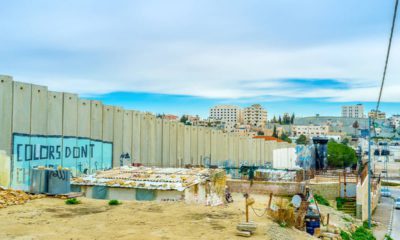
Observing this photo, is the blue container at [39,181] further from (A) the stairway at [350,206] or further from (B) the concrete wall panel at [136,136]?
(A) the stairway at [350,206]

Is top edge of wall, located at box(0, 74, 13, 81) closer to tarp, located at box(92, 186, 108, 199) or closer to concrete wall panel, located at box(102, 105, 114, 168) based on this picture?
tarp, located at box(92, 186, 108, 199)

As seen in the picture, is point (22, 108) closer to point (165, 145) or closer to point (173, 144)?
point (165, 145)

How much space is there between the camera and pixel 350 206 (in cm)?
3641

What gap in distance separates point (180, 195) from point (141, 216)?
4026 millimetres

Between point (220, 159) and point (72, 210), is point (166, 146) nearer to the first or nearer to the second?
point (220, 159)

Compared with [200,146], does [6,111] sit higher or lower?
higher

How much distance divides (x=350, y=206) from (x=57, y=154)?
2457 centimetres

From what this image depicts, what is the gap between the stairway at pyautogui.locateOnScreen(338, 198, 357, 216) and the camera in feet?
117

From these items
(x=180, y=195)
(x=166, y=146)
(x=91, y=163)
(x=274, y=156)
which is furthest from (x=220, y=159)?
(x=180, y=195)

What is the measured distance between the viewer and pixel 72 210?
1803 centimetres

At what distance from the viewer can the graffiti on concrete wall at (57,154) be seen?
20734mm

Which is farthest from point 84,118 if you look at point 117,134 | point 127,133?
point 127,133

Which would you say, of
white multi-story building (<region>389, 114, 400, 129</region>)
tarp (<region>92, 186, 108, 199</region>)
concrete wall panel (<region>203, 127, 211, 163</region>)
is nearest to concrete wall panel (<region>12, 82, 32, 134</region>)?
tarp (<region>92, 186, 108, 199</region>)

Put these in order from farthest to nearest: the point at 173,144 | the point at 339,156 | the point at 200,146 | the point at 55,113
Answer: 1. the point at 339,156
2. the point at 200,146
3. the point at 173,144
4. the point at 55,113
